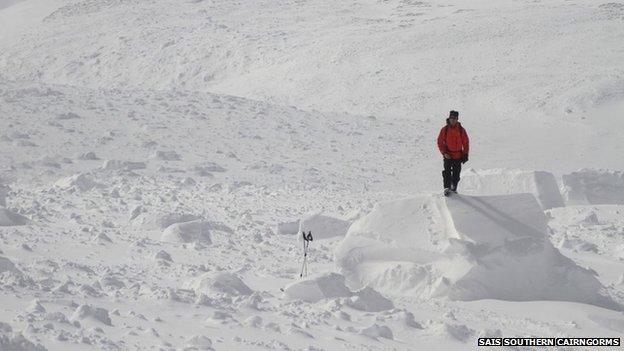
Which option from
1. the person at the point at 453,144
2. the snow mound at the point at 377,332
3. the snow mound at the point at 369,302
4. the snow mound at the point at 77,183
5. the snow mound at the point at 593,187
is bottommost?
the snow mound at the point at 593,187

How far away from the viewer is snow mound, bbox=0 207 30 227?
1338 centimetres

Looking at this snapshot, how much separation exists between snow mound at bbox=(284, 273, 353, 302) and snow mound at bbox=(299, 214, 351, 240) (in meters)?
4.51

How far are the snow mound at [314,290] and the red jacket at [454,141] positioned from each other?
283 centimetres

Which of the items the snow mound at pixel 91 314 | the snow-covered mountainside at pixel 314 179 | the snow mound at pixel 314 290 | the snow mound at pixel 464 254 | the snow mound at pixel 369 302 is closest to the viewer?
the snow mound at pixel 91 314

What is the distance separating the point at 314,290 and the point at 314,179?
12310mm

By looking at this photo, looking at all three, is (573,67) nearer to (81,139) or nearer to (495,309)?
(81,139)

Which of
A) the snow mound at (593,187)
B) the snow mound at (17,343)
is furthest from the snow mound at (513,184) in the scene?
the snow mound at (17,343)

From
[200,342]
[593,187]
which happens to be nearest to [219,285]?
[200,342]

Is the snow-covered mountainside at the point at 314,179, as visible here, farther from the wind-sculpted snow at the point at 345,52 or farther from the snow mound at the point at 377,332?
the wind-sculpted snow at the point at 345,52

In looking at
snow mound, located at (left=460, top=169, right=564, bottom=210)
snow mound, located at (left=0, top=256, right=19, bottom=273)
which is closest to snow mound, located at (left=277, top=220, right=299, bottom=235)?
snow mound, located at (left=460, top=169, right=564, bottom=210)

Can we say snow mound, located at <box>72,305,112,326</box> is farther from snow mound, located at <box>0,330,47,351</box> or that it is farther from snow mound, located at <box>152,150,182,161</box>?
snow mound, located at <box>152,150,182,161</box>

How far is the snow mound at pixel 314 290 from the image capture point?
31.0ft

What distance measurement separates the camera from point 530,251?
34.4 feet

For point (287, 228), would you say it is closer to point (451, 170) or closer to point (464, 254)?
point (451, 170)
